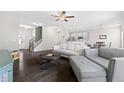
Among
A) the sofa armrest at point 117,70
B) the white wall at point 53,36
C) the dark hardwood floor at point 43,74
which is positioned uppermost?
the white wall at point 53,36

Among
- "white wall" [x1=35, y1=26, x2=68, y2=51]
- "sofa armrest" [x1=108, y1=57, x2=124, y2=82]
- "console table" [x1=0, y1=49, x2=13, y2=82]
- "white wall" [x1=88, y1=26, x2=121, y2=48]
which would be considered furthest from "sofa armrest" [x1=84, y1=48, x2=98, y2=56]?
"white wall" [x1=88, y1=26, x2=121, y2=48]

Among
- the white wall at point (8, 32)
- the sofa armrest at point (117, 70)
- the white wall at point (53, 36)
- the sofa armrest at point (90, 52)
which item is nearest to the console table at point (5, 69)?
the sofa armrest at point (117, 70)

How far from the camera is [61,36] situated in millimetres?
6453

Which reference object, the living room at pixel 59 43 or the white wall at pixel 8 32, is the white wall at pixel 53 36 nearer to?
the living room at pixel 59 43

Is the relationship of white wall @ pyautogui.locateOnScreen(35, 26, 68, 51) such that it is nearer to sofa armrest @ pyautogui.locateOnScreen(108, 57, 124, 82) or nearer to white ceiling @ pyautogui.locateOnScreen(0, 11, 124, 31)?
white ceiling @ pyautogui.locateOnScreen(0, 11, 124, 31)

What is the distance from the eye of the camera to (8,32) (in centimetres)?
414

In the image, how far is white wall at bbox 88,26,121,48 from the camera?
8.06 meters

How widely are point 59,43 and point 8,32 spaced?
2.74 metres

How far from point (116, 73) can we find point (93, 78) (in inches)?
16.5

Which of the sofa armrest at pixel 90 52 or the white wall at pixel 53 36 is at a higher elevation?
the white wall at pixel 53 36

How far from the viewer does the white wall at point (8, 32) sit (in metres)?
4.01

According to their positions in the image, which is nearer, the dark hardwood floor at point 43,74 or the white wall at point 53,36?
the dark hardwood floor at point 43,74

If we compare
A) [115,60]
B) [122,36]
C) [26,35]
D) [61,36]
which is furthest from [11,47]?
[122,36]
